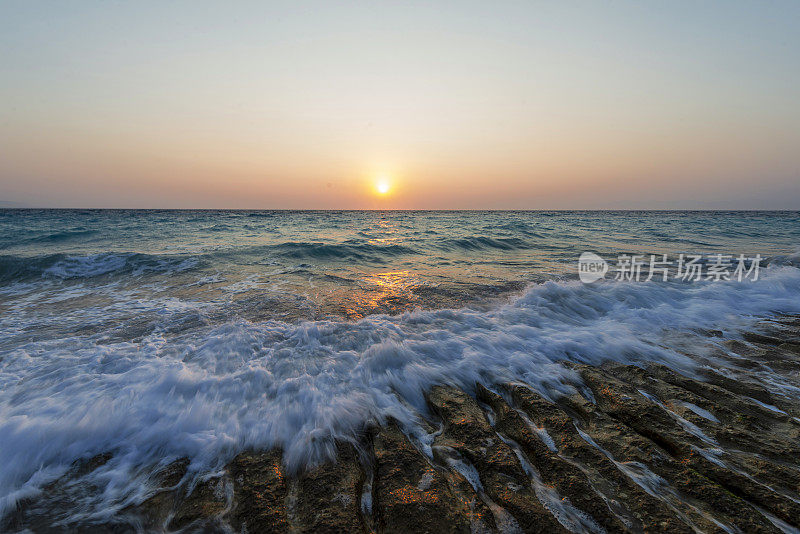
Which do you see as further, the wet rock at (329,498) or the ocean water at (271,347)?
the ocean water at (271,347)

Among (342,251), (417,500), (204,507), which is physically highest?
(342,251)

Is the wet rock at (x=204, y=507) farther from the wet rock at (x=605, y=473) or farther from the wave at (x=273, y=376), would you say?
the wet rock at (x=605, y=473)

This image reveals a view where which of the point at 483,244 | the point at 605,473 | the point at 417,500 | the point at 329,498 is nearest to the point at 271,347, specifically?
the point at 329,498

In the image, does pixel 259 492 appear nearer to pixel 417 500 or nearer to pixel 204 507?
pixel 204 507

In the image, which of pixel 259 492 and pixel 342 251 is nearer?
pixel 259 492

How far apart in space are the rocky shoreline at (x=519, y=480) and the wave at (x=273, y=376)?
220 millimetres

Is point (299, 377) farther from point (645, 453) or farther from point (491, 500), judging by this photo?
point (645, 453)

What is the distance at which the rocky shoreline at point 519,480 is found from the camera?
192 cm

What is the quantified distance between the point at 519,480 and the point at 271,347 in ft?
11.8

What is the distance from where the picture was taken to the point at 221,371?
3879 mm

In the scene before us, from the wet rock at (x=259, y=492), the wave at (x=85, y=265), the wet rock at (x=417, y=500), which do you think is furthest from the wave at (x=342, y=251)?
the wet rock at (x=417, y=500)

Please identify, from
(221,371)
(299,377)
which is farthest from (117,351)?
(299,377)

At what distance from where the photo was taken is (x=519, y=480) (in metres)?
2.21

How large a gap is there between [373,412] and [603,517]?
75.3 inches
